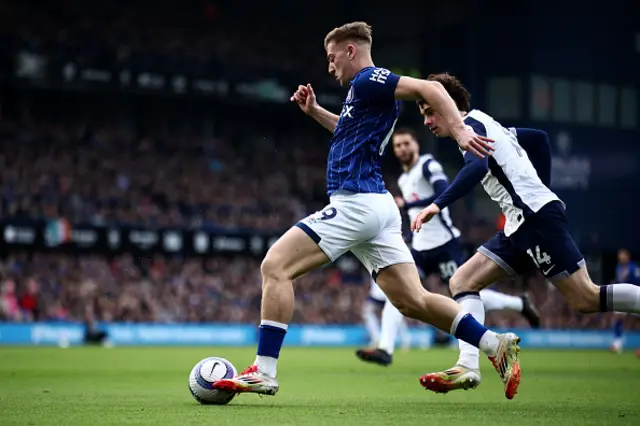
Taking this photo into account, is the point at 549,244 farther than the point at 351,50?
Yes

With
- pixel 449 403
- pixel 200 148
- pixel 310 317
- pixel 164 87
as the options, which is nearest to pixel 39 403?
pixel 449 403

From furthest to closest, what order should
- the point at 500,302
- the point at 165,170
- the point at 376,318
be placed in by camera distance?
the point at 165,170
the point at 376,318
the point at 500,302

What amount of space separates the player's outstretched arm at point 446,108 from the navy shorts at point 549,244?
1.76m

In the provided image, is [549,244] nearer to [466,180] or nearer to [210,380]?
[466,180]

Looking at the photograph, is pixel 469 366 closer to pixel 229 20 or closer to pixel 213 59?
pixel 213 59

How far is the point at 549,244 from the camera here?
25.7 feet

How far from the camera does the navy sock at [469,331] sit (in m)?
7.08

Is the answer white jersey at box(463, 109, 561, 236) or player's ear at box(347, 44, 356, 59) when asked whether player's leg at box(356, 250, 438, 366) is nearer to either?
white jersey at box(463, 109, 561, 236)

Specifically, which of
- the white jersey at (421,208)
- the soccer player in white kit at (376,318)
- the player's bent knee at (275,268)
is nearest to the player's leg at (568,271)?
the player's bent knee at (275,268)

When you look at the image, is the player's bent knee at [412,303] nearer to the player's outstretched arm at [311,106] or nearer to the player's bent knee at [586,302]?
the player's bent knee at [586,302]

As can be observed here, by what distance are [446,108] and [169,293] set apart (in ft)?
78.3

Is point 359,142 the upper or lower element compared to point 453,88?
lower

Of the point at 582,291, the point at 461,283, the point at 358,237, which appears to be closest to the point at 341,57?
the point at 358,237

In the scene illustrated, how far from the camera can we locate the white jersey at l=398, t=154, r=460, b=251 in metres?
12.2
